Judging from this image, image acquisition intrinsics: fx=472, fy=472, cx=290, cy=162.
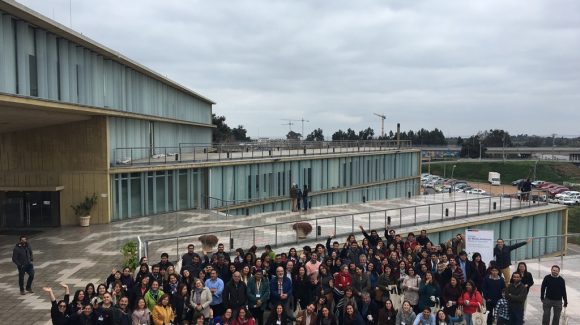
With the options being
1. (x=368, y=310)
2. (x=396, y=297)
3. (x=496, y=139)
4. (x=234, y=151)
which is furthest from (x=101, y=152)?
Result: (x=496, y=139)

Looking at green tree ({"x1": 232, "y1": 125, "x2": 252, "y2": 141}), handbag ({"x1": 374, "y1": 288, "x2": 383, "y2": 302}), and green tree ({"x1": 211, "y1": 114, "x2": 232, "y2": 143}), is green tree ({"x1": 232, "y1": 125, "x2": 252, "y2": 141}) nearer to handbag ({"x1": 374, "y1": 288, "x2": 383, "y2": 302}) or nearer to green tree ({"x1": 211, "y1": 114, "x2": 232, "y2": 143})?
green tree ({"x1": 211, "y1": 114, "x2": 232, "y2": 143})

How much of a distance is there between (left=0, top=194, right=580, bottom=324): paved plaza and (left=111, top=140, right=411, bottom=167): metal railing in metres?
3.52

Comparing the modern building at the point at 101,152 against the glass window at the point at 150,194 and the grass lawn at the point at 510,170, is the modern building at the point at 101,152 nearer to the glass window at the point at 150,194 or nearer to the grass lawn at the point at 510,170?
the glass window at the point at 150,194

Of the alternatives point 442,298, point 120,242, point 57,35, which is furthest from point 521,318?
point 57,35

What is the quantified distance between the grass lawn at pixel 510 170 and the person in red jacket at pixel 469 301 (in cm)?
9262

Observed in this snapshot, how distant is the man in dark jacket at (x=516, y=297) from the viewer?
924cm

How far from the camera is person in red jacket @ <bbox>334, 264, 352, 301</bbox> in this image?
9742 mm

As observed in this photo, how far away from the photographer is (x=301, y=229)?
17375mm

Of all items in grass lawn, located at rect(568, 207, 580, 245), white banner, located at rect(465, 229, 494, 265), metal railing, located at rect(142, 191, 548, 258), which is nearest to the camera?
white banner, located at rect(465, 229, 494, 265)

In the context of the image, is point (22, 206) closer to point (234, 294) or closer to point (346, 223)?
point (346, 223)

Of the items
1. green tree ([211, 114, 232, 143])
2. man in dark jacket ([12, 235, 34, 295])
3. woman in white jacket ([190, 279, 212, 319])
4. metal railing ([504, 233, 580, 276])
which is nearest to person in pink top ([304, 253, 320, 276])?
woman in white jacket ([190, 279, 212, 319])

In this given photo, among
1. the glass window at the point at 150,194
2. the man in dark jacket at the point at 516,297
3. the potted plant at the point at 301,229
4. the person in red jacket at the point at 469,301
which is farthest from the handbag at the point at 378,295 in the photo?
the glass window at the point at 150,194

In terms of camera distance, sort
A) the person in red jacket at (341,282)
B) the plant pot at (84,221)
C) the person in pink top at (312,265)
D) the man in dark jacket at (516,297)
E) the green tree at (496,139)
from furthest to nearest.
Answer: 1. the green tree at (496,139)
2. the plant pot at (84,221)
3. the person in pink top at (312,265)
4. the person in red jacket at (341,282)
5. the man in dark jacket at (516,297)

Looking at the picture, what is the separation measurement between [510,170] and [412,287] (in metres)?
103
